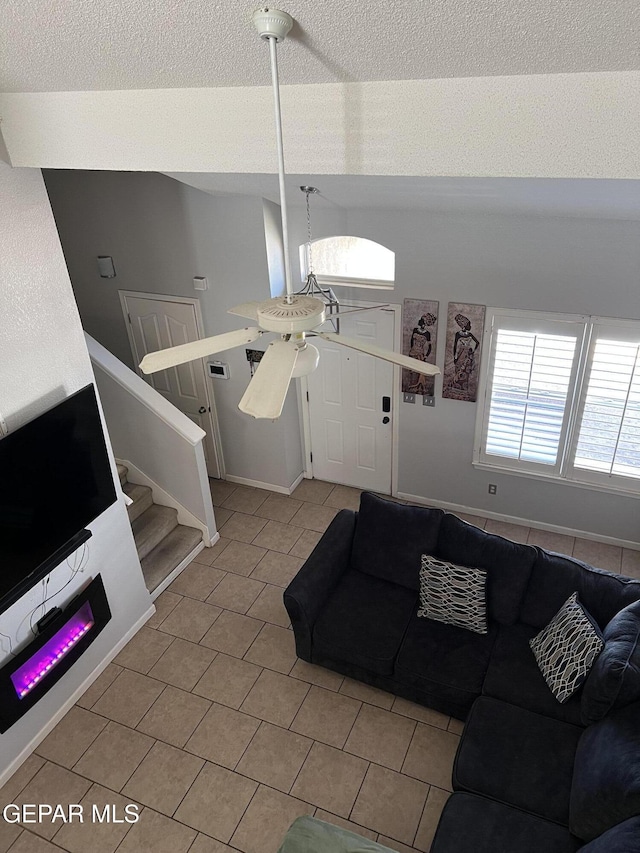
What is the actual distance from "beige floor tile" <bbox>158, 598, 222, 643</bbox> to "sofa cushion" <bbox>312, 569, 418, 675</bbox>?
3.21 ft

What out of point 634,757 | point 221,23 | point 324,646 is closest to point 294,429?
point 324,646

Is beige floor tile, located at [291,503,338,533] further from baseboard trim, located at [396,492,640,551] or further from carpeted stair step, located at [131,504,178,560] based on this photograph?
carpeted stair step, located at [131,504,178,560]

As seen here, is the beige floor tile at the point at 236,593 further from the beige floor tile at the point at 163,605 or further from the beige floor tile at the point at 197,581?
the beige floor tile at the point at 163,605

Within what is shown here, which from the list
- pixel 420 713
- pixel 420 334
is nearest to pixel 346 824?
pixel 420 713

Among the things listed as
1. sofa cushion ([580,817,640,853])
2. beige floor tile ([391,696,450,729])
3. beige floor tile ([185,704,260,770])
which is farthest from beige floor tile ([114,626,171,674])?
sofa cushion ([580,817,640,853])

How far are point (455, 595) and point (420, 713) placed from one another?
0.77 meters

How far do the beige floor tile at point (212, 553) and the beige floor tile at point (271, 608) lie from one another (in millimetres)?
613

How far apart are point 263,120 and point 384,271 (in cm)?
288

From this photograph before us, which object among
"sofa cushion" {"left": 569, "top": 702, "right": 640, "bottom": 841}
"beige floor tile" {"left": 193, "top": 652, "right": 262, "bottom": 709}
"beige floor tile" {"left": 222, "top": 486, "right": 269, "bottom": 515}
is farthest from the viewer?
"beige floor tile" {"left": 222, "top": 486, "right": 269, "bottom": 515}

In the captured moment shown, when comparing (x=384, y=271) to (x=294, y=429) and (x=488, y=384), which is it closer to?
(x=488, y=384)

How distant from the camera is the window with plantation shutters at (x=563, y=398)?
4438 mm

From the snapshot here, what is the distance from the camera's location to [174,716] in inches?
154

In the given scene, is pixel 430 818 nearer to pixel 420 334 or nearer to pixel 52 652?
pixel 52 652

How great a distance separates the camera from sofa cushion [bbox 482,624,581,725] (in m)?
3.34
